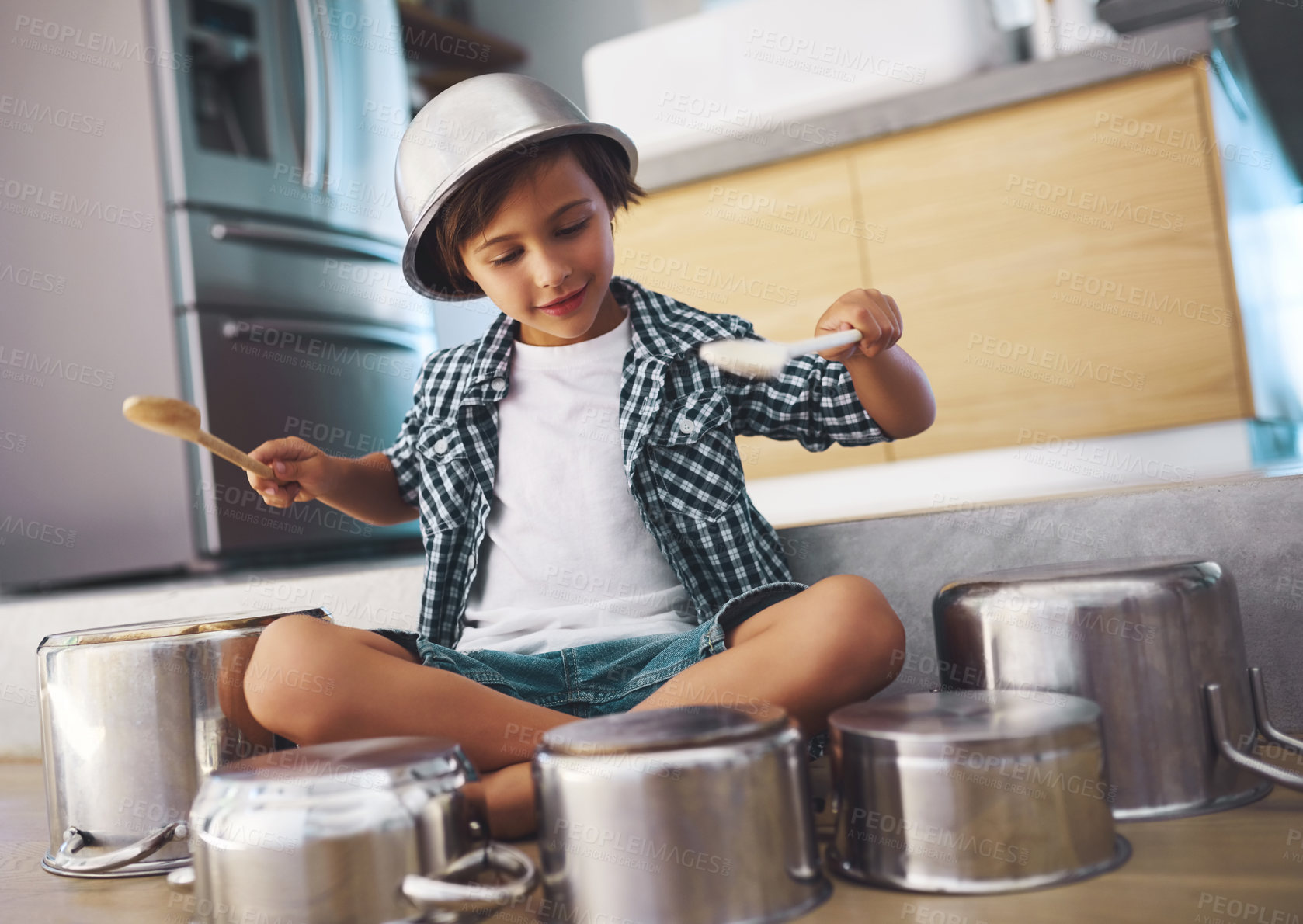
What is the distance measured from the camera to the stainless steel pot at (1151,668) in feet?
2.34

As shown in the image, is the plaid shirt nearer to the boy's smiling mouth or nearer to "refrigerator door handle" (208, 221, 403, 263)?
the boy's smiling mouth

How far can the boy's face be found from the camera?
932 mm

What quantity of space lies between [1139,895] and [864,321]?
0.43 metres

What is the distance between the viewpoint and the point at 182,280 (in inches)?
63.6

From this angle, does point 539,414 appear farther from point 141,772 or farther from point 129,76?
point 129,76

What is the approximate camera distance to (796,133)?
1.62m

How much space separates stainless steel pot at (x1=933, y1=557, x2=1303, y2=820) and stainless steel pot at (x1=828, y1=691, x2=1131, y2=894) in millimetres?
77

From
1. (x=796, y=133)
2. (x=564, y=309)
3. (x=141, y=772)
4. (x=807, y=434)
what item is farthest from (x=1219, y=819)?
(x=796, y=133)

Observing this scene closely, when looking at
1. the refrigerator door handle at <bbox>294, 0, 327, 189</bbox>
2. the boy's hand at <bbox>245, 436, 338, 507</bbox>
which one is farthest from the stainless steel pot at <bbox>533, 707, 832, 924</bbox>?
the refrigerator door handle at <bbox>294, 0, 327, 189</bbox>

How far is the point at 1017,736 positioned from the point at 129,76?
1.61 m

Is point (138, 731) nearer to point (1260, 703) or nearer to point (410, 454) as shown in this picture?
point (410, 454)

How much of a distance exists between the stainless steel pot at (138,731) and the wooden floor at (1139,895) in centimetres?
5

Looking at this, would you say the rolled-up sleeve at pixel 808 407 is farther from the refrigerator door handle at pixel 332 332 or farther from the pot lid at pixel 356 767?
the refrigerator door handle at pixel 332 332

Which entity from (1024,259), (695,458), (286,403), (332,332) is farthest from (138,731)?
(1024,259)
